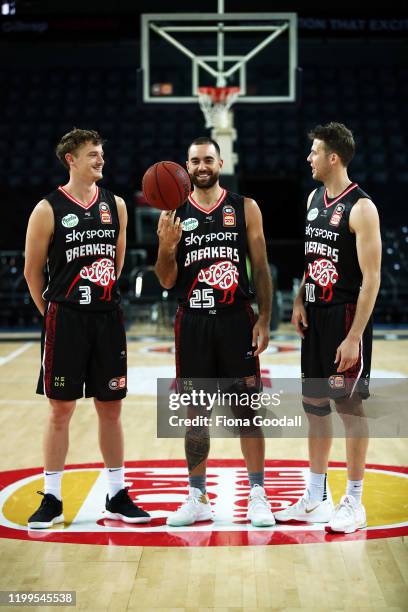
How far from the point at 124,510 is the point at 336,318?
1378mm

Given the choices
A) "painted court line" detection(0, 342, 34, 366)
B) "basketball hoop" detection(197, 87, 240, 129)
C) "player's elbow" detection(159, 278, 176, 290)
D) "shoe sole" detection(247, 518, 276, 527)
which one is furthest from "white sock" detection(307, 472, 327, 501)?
"basketball hoop" detection(197, 87, 240, 129)

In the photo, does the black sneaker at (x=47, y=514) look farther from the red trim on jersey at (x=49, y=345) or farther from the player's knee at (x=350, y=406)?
the player's knee at (x=350, y=406)

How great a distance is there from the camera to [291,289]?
1523cm

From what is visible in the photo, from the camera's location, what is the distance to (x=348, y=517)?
13.3 ft

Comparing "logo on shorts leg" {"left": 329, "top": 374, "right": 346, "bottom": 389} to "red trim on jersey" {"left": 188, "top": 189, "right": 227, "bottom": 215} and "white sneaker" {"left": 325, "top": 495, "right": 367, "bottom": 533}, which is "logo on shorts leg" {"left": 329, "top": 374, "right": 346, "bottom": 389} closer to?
"white sneaker" {"left": 325, "top": 495, "right": 367, "bottom": 533}

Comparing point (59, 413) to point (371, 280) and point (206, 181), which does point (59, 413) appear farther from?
point (371, 280)

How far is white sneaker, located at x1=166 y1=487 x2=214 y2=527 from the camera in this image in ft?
13.6

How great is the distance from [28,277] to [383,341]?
28.7 feet

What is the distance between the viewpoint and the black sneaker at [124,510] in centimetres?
419

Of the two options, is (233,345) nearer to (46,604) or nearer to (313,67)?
(46,604)

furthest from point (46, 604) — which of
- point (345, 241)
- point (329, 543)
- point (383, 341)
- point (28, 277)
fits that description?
point (383, 341)

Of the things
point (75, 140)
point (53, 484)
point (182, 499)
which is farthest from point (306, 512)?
point (75, 140)

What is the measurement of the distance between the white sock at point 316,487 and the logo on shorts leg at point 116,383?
1031 millimetres

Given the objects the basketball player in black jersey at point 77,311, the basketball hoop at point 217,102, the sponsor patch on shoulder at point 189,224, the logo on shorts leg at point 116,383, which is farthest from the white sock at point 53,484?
the basketball hoop at point 217,102
